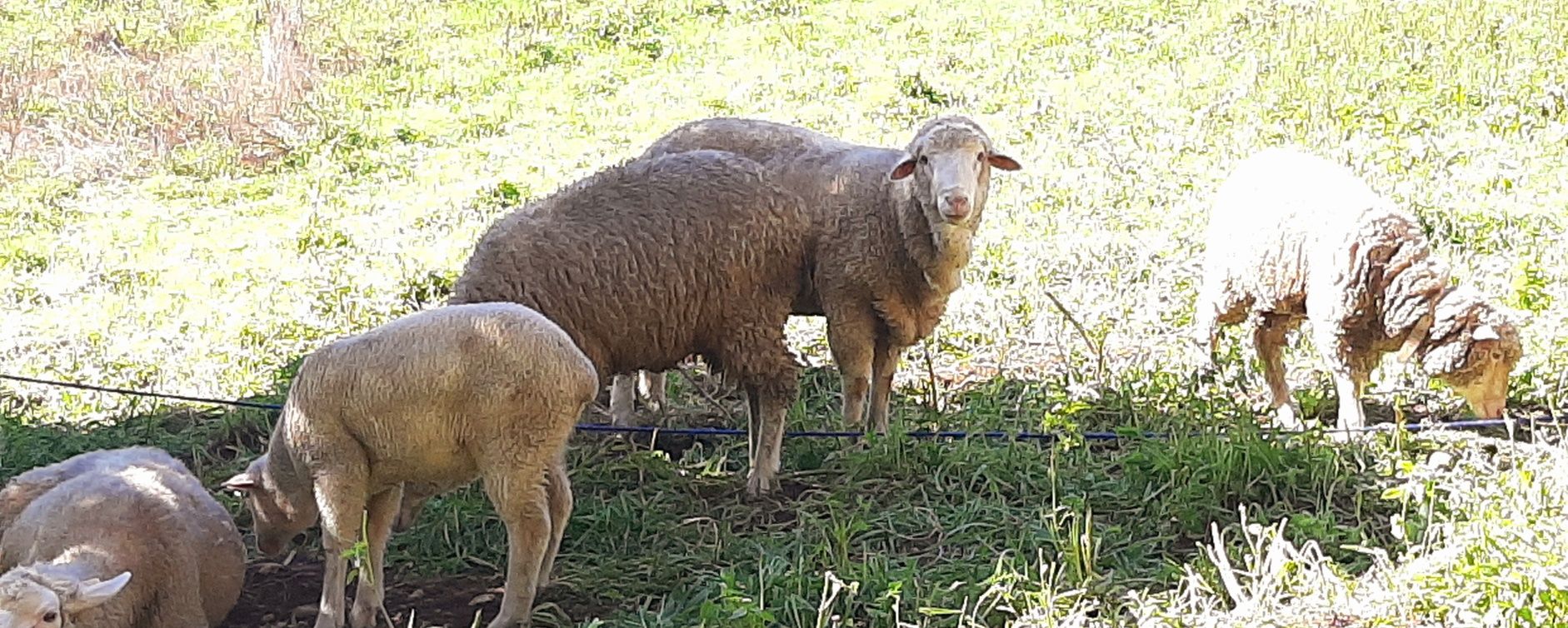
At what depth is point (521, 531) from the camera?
15.7 feet

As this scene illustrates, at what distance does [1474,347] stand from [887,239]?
7.42ft

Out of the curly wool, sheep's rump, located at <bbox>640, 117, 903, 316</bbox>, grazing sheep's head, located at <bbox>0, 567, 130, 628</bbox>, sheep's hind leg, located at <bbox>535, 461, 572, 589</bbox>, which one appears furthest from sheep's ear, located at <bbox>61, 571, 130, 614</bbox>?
the curly wool

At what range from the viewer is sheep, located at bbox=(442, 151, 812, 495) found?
5703 millimetres

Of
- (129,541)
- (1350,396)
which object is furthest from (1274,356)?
(129,541)

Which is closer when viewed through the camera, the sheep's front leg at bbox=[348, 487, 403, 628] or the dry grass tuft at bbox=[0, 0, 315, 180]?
the sheep's front leg at bbox=[348, 487, 403, 628]

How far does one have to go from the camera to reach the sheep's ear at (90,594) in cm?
433

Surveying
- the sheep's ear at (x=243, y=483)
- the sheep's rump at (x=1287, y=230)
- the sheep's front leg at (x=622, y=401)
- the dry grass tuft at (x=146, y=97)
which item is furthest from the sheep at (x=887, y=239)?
the dry grass tuft at (x=146, y=97)

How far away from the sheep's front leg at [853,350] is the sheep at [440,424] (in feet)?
5.83

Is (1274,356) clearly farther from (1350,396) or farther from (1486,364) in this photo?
(1486,364)

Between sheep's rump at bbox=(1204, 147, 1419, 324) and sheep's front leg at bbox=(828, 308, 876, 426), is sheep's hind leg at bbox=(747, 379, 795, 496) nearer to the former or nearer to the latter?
sheep's front leg at bbox=(828, 308, 876, 426)

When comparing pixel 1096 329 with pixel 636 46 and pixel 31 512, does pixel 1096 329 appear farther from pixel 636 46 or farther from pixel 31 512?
pixel 636 46

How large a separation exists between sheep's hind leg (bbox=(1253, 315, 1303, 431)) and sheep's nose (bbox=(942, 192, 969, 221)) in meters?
1.55

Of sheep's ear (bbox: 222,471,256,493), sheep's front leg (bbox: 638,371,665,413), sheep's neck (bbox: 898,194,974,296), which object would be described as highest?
sheep's neck (bbox: 898,194,974,296)

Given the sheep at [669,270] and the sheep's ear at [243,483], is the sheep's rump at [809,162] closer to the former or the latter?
the sheep at [669,270]
